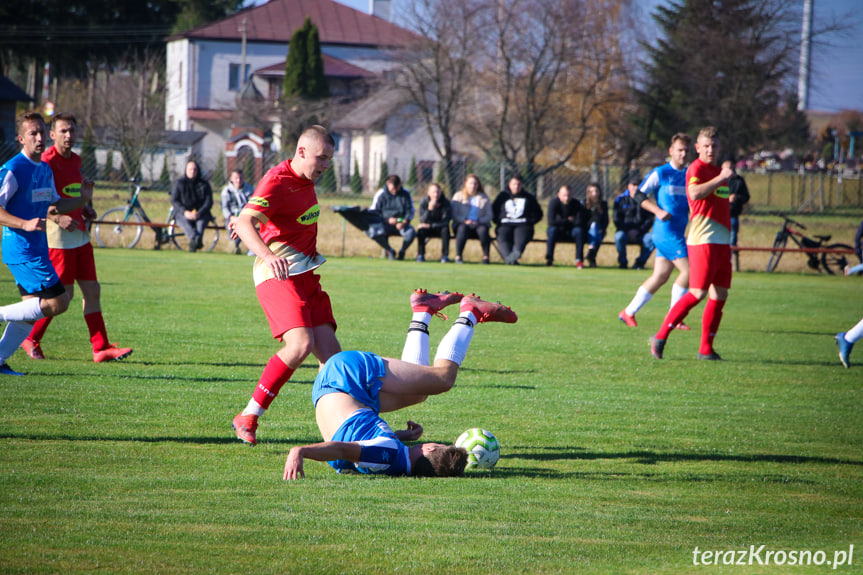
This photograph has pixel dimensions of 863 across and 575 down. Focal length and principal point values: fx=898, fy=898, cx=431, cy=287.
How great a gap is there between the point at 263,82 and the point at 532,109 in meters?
27.6

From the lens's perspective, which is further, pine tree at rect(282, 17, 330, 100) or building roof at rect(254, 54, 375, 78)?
building roof at rect(254, 54, 375, 78)

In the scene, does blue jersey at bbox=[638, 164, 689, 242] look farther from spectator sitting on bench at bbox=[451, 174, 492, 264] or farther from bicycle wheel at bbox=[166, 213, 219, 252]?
bicycle wheel at bbox=[166, 213, 219, 252]

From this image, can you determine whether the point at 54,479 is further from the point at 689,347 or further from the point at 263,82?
the point at 263,82

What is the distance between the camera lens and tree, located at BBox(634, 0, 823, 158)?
3884 cm

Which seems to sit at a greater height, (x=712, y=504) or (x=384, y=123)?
(x=384, y=123)

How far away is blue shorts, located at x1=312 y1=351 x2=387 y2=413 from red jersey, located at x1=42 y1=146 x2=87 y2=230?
3919 millimetres

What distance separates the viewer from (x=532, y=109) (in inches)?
1630

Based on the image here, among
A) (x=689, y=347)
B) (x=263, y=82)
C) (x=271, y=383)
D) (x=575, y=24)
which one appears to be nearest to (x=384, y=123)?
(x=263, y=82)

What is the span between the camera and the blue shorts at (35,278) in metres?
6.87

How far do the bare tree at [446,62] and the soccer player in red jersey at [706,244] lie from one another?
32.3m

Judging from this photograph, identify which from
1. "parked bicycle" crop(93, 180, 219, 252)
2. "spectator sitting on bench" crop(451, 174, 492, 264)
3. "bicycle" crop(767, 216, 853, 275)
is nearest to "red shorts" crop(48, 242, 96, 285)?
"spectator sitting on bench" crop(451, 174, 492, 264)

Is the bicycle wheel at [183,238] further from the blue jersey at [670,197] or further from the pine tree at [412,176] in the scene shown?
the blue jersey at [670,197]

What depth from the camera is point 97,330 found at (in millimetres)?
8047

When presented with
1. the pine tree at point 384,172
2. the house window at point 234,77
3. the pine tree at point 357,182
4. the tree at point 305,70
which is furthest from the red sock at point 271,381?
the house window at point 234,77
